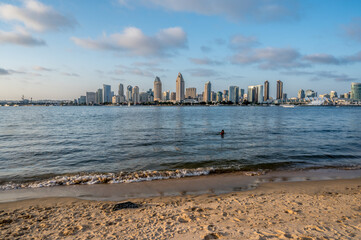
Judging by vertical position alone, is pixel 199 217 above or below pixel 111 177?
above

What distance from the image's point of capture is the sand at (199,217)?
6441mm

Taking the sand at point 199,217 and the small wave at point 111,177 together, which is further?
the small wave at point 111,177

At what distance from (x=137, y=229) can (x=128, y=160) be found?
36.3 feet

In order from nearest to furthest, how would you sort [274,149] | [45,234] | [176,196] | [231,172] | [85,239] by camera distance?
[85,239], [45,234], [176,196], [231,172], [274,149]

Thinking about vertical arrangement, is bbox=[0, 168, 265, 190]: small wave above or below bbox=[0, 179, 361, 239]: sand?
below

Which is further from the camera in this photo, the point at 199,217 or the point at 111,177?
the point at 111,177

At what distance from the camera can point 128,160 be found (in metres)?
17.4

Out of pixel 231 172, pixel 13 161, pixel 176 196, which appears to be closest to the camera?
pixel 176 196

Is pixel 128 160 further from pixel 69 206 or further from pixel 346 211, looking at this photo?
pixel 346 211

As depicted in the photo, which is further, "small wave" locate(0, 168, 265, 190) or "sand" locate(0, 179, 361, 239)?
"small wave" locate(0, 168, 265, 190)

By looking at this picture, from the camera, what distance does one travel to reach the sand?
644 centimetres

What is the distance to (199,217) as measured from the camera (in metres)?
7.53

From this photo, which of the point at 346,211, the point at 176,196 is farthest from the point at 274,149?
the point at 176,196

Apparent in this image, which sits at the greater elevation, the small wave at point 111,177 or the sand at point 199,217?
the sand at point 199,217
